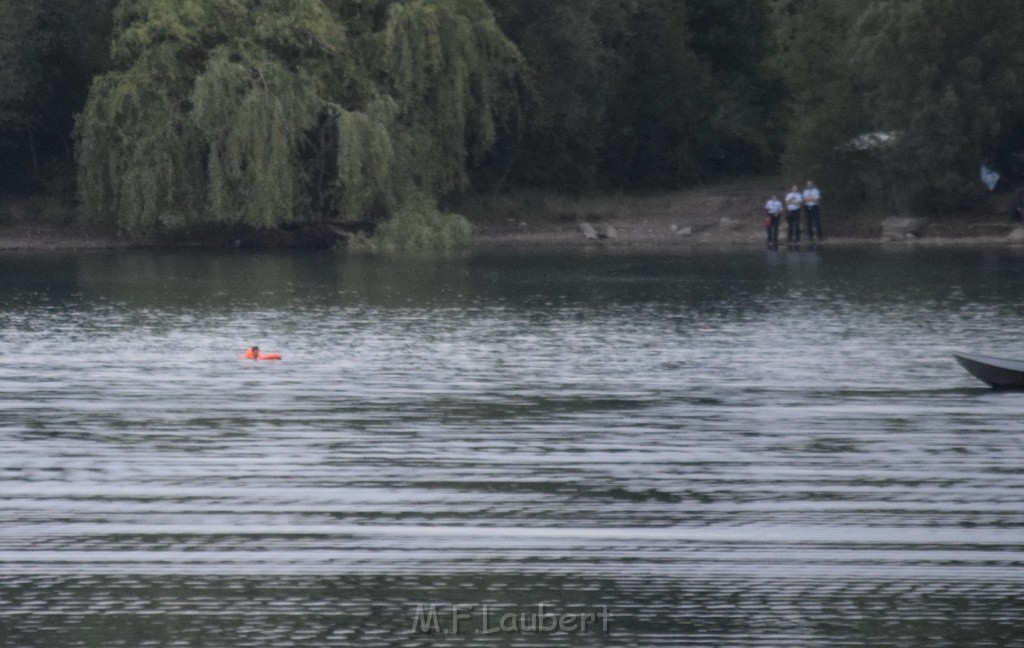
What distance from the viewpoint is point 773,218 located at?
46.7m

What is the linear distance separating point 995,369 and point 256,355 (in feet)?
27.7

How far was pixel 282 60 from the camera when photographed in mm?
46031

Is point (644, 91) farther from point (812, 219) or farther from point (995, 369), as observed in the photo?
point (995, 369)

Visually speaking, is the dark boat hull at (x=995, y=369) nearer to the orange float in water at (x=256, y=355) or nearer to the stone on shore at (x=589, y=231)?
the orange float in water at (x=256, y=355)

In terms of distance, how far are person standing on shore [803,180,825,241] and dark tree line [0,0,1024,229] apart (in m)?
2.21

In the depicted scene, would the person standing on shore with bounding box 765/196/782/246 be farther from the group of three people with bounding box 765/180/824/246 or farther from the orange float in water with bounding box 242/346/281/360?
the orange float in water with bounding box 242/346/281/360

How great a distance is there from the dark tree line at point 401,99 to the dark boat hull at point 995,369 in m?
28.3

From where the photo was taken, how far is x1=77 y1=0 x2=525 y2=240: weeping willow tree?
43812mm

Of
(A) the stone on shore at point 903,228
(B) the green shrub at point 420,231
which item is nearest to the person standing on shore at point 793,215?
(A) the stone on shore at point 903,228

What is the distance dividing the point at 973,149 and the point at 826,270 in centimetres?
1218

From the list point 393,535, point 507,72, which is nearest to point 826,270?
point 507,72

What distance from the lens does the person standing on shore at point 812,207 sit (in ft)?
156

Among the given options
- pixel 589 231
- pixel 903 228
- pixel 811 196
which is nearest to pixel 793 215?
pixel 811 196

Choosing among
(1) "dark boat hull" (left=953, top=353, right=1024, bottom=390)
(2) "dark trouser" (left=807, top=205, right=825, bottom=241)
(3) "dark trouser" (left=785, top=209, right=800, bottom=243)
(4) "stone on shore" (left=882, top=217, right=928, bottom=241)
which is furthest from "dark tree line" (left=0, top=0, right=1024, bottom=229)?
(1) "dark boat hull" (left=953, top=353, right=1024, bottom=390)
